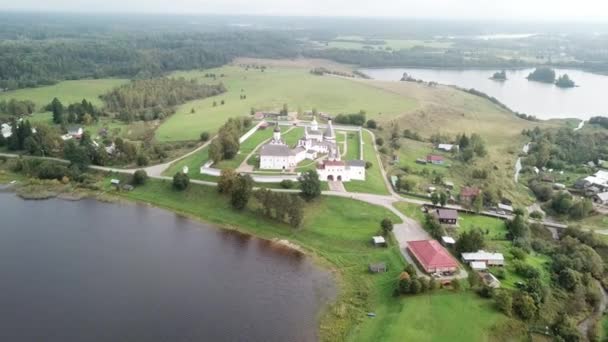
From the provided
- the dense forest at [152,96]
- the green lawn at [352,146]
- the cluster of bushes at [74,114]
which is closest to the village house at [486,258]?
the green lawn at [352,146]

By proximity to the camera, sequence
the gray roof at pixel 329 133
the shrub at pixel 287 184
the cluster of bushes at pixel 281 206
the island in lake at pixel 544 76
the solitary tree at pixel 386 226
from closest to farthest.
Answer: the solitary tree at pixel 386 226, the cluster of bushes at pixel 281 206, the shrub at pixel 287 184, the gray roof at pixel 329 133, the island in lake at pixel 544 76

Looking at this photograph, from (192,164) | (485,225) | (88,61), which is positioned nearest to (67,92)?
(88,61)

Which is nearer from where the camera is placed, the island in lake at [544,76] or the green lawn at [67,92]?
the green lawn at [67,92]

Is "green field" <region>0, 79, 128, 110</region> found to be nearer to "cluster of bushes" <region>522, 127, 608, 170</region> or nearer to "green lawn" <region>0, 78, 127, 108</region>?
"green lawn" <region>0, 78, 127, 108</region>

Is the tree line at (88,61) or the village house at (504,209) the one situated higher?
the tree line at (88,61)

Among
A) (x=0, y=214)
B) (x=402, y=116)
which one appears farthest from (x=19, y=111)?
(x=402, y=116)

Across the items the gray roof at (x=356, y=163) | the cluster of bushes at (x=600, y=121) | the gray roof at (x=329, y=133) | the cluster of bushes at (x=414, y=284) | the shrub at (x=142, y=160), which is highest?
the cluster of bushes at (x=600, y=121)

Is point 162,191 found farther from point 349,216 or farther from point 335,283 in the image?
point 335,283

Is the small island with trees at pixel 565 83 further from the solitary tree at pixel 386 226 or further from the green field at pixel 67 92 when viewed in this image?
the green field at pixel 67 92
